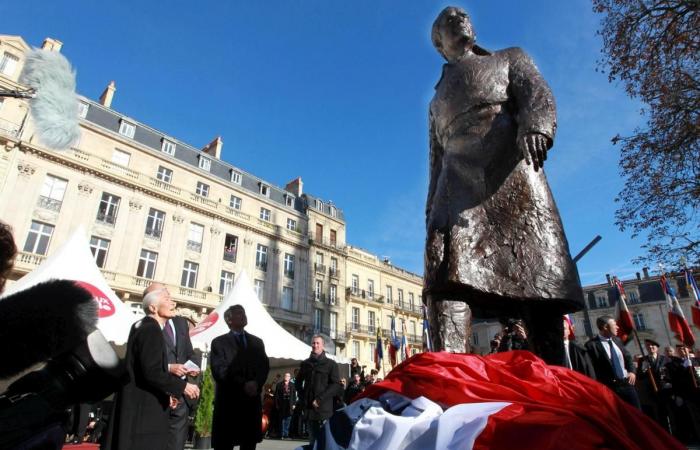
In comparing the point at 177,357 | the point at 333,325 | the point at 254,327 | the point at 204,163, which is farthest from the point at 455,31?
the point at 333,325

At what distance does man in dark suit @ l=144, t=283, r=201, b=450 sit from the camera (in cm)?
373

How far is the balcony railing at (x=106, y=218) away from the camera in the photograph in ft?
79.4

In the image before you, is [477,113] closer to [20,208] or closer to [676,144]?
[676,144]

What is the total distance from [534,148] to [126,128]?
3137 centimetres

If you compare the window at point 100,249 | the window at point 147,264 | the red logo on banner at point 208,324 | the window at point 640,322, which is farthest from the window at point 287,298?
the window at point 640,322

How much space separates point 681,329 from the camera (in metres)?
8.66

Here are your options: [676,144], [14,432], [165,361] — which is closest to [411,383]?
[14,432]

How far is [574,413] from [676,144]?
10346 millimetres

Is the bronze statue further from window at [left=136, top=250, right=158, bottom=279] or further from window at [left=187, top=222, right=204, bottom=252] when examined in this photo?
window at [left=187, top=222, right=204, bottom=252]

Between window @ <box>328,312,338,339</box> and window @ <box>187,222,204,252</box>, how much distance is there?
13664 mm

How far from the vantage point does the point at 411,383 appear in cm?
145

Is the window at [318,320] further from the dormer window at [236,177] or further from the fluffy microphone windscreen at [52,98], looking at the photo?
the fluffy microphone windscreen at [52,98]

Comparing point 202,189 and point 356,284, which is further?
point 356,284

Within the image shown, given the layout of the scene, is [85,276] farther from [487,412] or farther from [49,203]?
[49,203]
